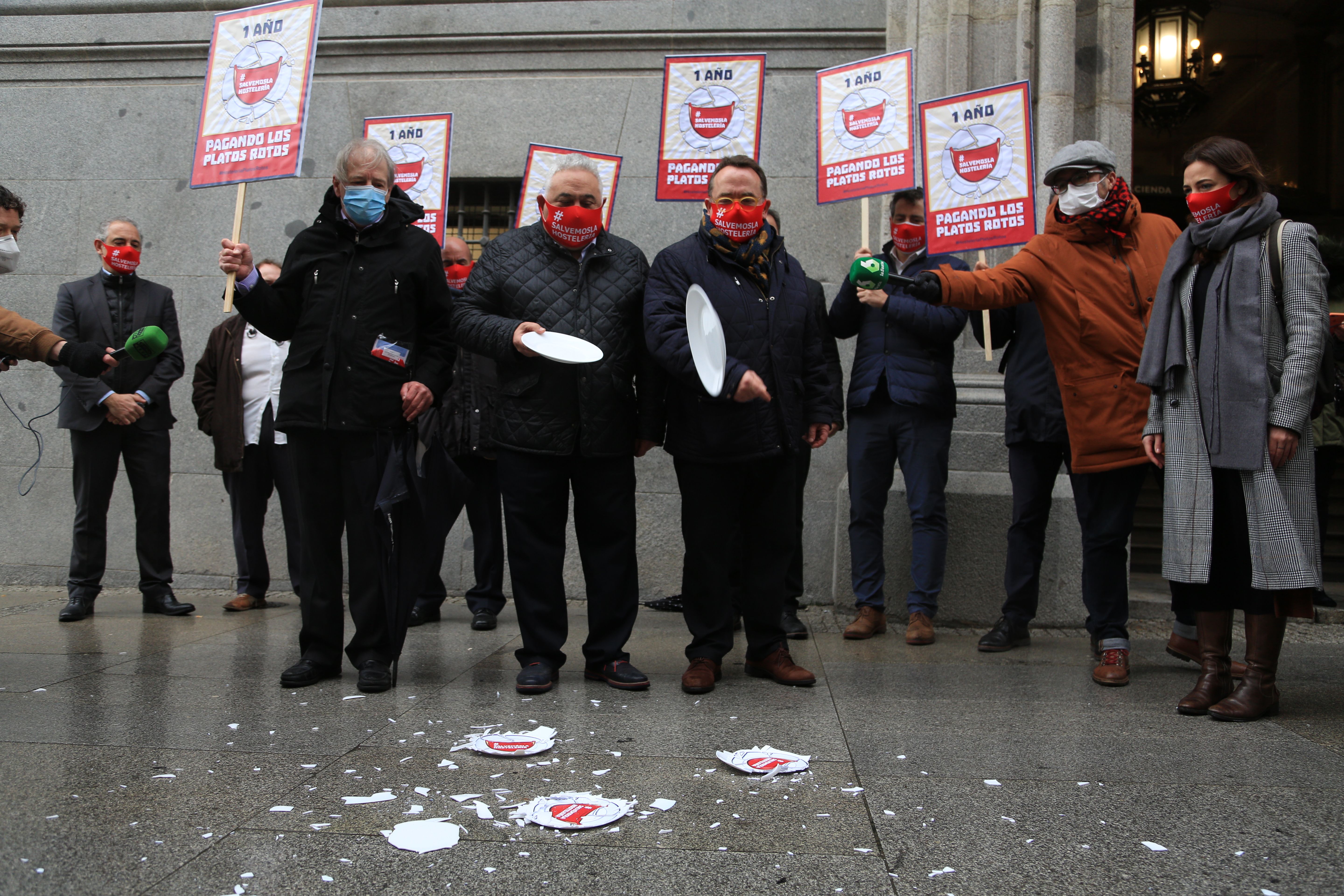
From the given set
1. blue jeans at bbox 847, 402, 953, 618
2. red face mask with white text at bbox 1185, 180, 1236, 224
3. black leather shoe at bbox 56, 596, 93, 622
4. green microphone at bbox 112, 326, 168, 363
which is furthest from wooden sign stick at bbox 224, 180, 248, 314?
black leather shoe at bbox 56, 596, 93, 622

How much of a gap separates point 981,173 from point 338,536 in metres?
3.59

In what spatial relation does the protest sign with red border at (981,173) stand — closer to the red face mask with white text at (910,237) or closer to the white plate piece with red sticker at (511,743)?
the red face mask with white text at (910,237)

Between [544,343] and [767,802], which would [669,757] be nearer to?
[767,802]

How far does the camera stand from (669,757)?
123 inches

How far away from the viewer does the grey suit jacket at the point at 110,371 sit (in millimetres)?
6109

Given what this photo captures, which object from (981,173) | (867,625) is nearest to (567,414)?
(867,625)

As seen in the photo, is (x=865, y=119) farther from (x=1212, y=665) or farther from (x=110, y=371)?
(x=110, y=371)

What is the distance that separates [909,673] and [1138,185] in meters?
8.15

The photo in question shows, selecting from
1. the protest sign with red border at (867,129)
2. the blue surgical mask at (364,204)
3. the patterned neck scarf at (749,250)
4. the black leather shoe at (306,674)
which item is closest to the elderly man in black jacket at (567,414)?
the patterned neck scarf at (749,250)

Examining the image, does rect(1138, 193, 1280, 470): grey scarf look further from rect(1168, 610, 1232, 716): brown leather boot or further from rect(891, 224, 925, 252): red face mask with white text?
rect(891, 224, 925, 252): red face mask with white text

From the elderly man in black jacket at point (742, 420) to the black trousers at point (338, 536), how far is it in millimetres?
1181

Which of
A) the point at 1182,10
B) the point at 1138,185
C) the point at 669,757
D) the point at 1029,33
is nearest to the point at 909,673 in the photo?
the point at 669,757

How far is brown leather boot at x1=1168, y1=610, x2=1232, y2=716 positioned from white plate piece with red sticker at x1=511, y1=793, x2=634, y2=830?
221 cm

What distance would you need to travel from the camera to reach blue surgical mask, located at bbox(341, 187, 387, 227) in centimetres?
416
